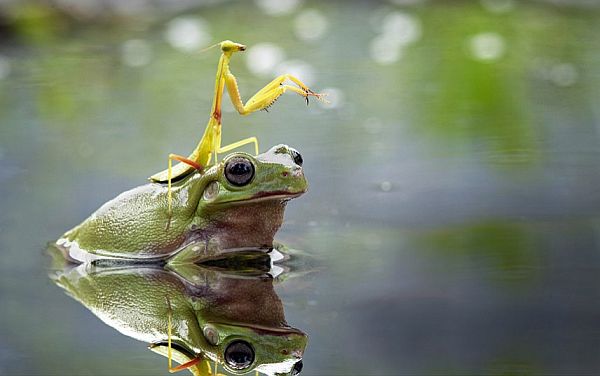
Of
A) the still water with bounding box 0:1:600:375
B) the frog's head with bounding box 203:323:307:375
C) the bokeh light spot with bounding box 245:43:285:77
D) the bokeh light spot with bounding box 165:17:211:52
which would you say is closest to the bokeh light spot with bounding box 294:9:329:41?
the still water with bounding box 0:1:600:375

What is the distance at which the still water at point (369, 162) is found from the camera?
7.34 feet

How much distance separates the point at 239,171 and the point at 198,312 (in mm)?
412

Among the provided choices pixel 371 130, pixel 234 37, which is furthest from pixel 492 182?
pixel 234 37

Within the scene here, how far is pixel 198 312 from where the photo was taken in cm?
238

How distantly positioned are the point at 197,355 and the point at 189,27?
13.1 ft

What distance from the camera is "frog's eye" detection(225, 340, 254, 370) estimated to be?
6.49 ft

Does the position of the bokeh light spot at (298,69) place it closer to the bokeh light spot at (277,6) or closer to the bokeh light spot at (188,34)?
the bokeh light spot at (188,34)

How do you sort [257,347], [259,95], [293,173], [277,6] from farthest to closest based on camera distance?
[277,6], [259,95], [293,173], [257,347]

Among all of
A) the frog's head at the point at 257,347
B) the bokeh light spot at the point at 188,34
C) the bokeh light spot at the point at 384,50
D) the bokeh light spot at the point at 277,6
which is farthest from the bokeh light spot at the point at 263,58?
the frog's head at the point at 257,347

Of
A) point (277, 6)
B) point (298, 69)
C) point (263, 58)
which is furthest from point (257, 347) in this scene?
point (277, 6)

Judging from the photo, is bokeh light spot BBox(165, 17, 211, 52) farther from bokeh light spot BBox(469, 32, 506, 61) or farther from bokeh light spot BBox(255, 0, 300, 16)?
bokeh light spot BBox(469, 32, 506, 61)

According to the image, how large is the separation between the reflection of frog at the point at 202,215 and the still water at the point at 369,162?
6.1 inches

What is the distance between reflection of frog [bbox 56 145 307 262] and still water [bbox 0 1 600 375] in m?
0.15

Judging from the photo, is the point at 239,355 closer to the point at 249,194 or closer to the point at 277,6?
the point at 249,194
